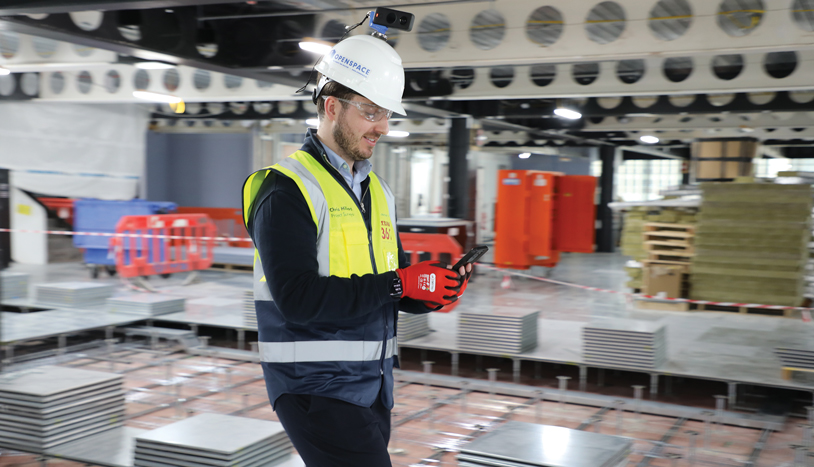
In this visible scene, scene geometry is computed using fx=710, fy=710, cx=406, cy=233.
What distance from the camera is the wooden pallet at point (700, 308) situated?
11547mm

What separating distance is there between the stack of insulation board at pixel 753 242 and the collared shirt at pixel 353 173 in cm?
1009

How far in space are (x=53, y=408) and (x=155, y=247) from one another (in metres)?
8.95

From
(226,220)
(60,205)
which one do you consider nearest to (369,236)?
(60,205)

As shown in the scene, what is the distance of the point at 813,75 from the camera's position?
375 inches

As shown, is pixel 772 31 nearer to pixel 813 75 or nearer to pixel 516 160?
pixel 813 75

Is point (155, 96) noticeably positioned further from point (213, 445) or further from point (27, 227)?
point (213, 445)

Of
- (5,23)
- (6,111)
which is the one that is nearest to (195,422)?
(5,23)

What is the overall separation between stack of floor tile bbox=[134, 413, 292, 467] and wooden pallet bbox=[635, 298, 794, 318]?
29.3ft

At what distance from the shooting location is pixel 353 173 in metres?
2.39

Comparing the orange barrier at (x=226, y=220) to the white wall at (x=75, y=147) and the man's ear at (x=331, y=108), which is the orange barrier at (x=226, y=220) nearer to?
the white wall at (x=75, y=147)

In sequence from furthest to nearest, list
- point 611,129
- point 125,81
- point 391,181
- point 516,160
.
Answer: point 516,160
point 391,181
point 611,129
point 125,81

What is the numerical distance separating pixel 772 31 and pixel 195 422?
6.38 meters

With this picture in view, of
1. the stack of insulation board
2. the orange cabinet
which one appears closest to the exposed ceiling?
the stack of insulation board

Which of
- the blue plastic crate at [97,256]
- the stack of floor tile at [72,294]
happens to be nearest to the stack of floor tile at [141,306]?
the stack of floor tile at [72,294]
